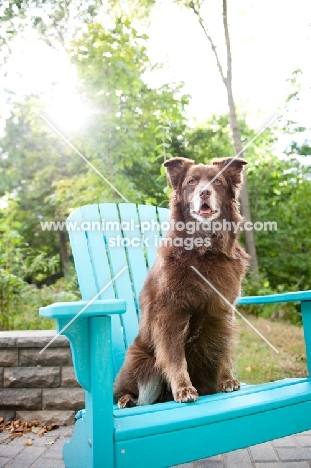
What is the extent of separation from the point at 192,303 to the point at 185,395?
344mm

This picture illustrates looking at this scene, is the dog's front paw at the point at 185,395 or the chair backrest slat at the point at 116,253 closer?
the dog's front paw at the point at 185,395

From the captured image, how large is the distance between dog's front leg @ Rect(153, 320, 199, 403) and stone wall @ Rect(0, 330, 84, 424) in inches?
54.6

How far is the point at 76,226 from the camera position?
2.27m

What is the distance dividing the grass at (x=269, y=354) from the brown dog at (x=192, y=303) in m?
2.08

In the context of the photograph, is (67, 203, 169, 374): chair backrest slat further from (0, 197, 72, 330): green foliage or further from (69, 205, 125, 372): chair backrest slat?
(0, 197, 72, 330): green foliage

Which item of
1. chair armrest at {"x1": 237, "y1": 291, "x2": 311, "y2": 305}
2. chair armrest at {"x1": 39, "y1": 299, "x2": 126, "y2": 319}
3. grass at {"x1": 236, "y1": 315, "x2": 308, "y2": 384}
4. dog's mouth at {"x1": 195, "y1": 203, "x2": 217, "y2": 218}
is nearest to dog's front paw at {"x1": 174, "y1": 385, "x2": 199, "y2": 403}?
chair armrest at {"x1": 39, "y1": 299, "x2": 126, "y2": 319}

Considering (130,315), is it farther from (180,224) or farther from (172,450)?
(172,450)

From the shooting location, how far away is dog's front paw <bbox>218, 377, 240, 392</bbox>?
5.69 ft

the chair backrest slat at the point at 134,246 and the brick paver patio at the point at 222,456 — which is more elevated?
the chair backrest slat at the point at 134,246

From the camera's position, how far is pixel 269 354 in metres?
4.34

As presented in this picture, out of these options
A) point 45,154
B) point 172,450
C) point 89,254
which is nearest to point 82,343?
point 172,450

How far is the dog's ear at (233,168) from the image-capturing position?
1.93 meters

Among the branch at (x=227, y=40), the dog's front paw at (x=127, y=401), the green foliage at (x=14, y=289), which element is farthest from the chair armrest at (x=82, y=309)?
the branch at (x=227, y=40)

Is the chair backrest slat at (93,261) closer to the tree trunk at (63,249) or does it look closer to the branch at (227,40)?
the branch at (227,40)
